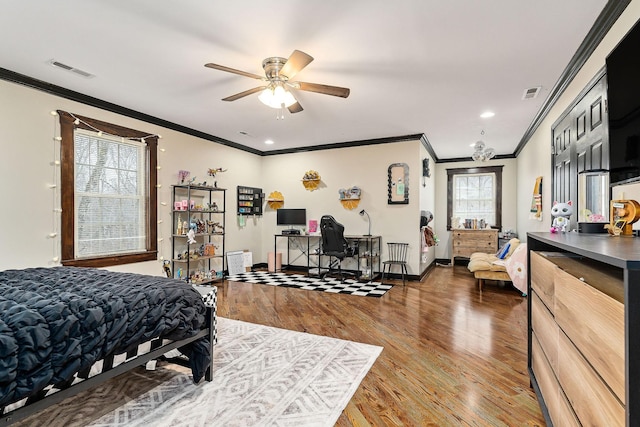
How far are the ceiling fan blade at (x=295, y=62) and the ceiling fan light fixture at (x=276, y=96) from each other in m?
0.20

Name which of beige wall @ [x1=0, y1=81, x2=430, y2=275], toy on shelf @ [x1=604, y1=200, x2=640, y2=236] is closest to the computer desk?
beige wall @ [x1=0, y1=81, x2=430, y2=275]

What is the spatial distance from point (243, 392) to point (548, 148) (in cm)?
463

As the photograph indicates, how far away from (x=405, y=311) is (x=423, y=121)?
2872 millimetres

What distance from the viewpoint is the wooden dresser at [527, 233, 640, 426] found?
2.64 ft

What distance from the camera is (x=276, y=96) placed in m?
3.09

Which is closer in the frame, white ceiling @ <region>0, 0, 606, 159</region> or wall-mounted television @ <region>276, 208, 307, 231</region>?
white ceiling @ <region>0, 0, 606, 159</region>

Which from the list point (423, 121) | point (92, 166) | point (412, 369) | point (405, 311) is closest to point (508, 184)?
point (423, 121)

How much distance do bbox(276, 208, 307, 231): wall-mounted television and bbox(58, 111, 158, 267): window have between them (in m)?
2.65

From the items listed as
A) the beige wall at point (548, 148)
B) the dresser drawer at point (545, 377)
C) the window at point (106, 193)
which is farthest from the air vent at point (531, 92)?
the window at point (106, 193)

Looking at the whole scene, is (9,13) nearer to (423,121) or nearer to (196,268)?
(196,268)

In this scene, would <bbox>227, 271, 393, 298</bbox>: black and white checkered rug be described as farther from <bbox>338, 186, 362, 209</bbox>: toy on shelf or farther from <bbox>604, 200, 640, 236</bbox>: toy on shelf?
<bbox>604, 200, 640, 236</bbox>: toy on shelf

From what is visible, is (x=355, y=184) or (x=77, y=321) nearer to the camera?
(x=77, y=321)

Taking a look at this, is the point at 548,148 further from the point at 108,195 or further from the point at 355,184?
the point at 108,195


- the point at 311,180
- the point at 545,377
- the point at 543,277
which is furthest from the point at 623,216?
the point at 311,180
